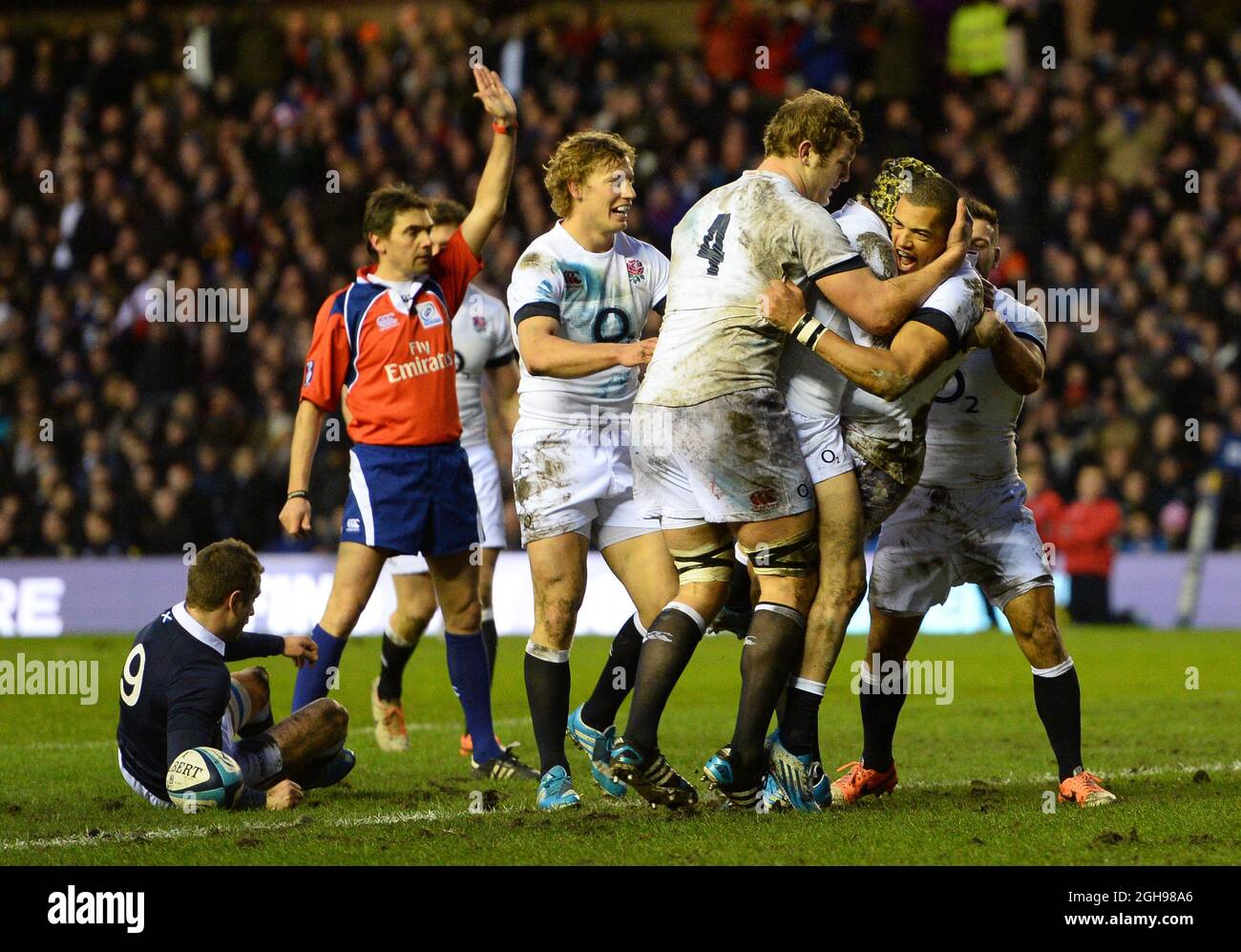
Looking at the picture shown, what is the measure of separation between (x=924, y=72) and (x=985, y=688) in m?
10.0

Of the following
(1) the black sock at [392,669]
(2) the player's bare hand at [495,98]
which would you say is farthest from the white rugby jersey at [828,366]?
(1) the black sock at [392,669]

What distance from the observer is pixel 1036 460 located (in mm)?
16875

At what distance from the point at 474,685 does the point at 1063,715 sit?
2493mm

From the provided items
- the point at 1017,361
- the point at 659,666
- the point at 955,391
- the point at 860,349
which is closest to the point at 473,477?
the point at 955,391

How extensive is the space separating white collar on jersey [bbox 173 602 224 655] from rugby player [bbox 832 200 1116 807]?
2291 millimetres

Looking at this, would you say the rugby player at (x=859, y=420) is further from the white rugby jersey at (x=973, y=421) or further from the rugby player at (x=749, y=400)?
the white rugby jersey at (x=973, y=421)

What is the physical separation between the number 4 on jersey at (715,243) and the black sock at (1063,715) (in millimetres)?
1925

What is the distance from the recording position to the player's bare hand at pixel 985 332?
609 cm

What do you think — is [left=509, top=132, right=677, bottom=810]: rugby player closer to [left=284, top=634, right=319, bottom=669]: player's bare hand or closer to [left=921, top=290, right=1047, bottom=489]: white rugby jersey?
[left=284, top=634, right=319, bottom=669]: player's bare hand

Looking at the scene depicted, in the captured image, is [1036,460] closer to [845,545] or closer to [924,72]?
[924,72]

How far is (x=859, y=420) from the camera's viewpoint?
6164 millimetres

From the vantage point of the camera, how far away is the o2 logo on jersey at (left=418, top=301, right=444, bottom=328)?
7.53 metres
